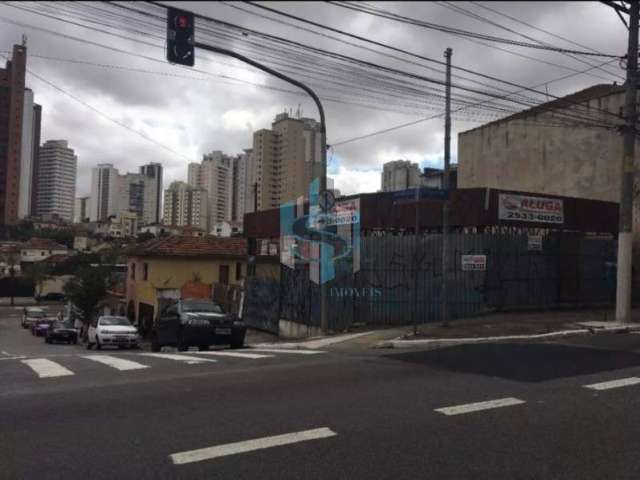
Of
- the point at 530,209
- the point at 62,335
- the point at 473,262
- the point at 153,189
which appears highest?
the point at 153,189

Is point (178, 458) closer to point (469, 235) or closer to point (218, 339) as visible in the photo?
point (218, 339)

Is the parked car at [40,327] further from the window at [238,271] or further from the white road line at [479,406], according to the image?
the white road line at [479,406]

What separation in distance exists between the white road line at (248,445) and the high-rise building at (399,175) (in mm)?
29078

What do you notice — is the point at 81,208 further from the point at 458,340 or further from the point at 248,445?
the point at 248,445

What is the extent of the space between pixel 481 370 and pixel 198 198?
36.0 m

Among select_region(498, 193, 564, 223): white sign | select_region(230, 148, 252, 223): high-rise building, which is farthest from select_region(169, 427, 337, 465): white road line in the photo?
select_region(230, 148, 252, 223): high-rise building

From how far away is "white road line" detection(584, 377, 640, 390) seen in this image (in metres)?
7.92

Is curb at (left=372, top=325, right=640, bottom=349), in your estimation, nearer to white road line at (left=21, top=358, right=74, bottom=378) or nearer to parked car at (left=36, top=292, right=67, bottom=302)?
white road line at (left=21, top=358, right=74, bottom=378)

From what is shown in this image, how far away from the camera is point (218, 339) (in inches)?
624

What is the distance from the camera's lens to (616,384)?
8.10m

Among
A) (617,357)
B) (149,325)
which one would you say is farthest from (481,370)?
(149,325)

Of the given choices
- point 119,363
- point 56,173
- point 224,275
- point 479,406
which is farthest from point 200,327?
point 56,173

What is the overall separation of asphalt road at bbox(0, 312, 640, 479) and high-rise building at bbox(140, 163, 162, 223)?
38003mm

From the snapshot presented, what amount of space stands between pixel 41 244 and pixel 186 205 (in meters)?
59.7
